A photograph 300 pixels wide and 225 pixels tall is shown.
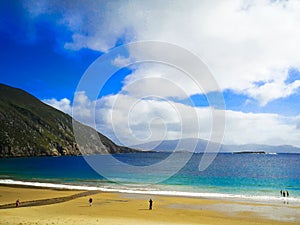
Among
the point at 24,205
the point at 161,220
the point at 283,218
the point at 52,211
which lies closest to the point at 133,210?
the point at 161,220

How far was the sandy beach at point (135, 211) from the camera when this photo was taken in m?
27.6

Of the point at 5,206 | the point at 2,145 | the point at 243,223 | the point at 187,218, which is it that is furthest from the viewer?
the point at 2,145

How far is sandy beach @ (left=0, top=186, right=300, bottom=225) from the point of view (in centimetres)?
2762

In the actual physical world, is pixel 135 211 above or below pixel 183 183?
below

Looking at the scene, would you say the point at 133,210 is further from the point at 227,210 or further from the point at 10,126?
the point at 10,126

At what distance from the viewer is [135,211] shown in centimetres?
3372

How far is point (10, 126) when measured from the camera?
194625 millimetres

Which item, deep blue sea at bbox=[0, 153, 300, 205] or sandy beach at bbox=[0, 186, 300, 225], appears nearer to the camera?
sandy beach at bbox=[0, 186, 300, 225]

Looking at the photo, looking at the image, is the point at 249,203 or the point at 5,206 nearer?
the point at 5,206

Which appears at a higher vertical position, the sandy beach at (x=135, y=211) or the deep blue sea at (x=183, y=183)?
the deep blue sea at (x=183, y=183)

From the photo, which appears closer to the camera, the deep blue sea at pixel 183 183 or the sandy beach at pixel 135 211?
the sandy beach at pixel 135 211

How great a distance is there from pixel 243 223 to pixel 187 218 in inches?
222

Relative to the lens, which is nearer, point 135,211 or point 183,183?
point 135,211

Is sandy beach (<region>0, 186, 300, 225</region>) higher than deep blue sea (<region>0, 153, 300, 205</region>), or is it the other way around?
deep blue sea (<region>0, 153, 300, 205</region>)
